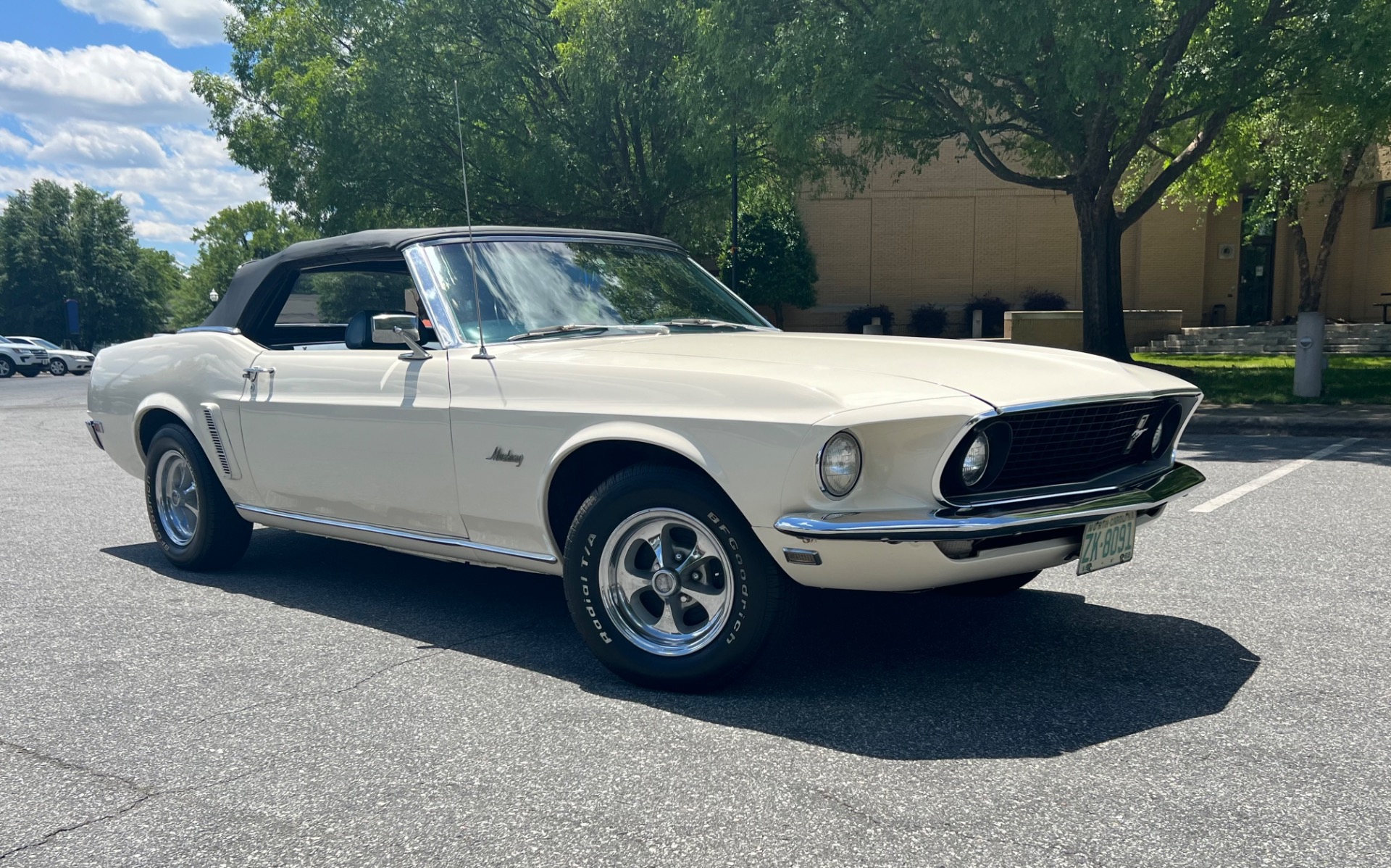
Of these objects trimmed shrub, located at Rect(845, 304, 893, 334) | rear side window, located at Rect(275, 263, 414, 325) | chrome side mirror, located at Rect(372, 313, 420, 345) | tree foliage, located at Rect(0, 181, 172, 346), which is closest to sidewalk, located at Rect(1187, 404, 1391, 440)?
rear side window, located at Rect(275, 263, 414, 325)

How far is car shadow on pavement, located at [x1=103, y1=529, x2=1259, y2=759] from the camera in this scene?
3.49 metres

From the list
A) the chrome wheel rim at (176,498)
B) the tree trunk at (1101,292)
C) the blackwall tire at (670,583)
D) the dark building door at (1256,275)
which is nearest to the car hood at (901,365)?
the blackwall tire at (670,583)

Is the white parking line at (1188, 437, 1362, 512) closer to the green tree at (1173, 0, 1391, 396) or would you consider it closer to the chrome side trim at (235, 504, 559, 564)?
the green tree at (1173, 0, 1391, 396)

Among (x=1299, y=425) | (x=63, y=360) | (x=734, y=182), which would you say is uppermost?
(x=734, y=182)

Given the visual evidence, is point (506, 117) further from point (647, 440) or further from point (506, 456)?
point (647, 440)

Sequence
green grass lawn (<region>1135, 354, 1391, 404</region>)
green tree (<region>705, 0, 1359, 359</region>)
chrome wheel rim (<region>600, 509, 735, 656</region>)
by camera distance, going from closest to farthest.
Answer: chrome wheel rim (<region>600, 509, 735, 656</region>), green tree (<region>705, 0, 1359, 359</region>), green grass lawn (<region>1135, 354, 1391, 404</region>)

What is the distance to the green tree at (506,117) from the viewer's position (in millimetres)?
22016

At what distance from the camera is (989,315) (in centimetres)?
3484

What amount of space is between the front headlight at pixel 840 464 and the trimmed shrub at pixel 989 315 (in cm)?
3125

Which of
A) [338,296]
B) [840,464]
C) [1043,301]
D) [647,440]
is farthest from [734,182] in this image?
[840,464]

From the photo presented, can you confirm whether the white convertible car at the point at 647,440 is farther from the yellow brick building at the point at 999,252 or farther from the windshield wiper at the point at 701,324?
the yellow brick building at the point at 999,252

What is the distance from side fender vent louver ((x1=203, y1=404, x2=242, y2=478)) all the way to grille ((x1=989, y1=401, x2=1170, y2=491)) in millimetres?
3530

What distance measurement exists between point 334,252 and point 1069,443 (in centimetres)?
338

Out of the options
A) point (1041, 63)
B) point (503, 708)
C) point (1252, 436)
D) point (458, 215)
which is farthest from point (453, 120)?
point (503, 708)
